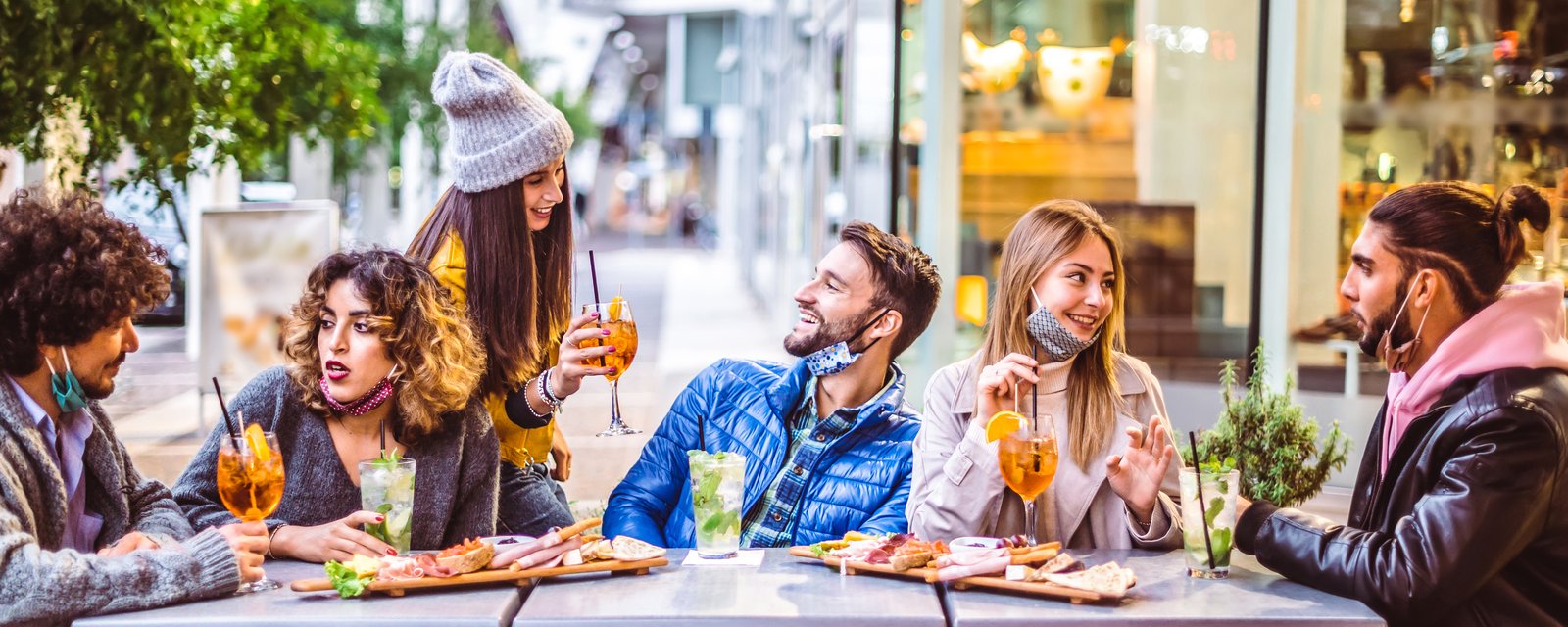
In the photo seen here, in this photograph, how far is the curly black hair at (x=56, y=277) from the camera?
84.9 inches

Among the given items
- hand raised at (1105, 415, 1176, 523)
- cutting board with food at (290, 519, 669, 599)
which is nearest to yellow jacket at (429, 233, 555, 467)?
cutting board with food at (290, 519, 669, 599)

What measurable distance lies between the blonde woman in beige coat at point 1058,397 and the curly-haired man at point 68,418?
3.90ft

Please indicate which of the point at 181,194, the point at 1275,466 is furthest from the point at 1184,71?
the point at 181,194

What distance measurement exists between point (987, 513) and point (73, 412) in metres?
1.55

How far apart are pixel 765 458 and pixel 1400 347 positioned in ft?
4.17

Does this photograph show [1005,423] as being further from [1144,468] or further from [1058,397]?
[1058,397]

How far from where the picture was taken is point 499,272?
10.2 feet

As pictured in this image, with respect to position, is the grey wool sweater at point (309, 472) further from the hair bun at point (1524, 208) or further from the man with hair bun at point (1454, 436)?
the hair bun at point (1524, 208)

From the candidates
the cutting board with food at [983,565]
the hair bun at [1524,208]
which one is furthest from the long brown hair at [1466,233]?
the cutting board with food at [983,565]

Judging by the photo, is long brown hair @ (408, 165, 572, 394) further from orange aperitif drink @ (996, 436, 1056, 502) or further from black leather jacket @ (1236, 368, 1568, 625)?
black leather jacket @ (1236, 368, 1568, 625)

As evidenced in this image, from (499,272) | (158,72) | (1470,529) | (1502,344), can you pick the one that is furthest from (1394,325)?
(158,72)

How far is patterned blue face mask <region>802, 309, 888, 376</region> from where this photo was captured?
3.02 meters

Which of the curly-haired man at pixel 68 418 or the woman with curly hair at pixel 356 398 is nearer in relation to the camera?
the curly-haired man at pixel 68 418

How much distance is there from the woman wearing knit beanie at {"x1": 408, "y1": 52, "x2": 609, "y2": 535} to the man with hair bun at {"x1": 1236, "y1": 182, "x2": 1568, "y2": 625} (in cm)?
150
